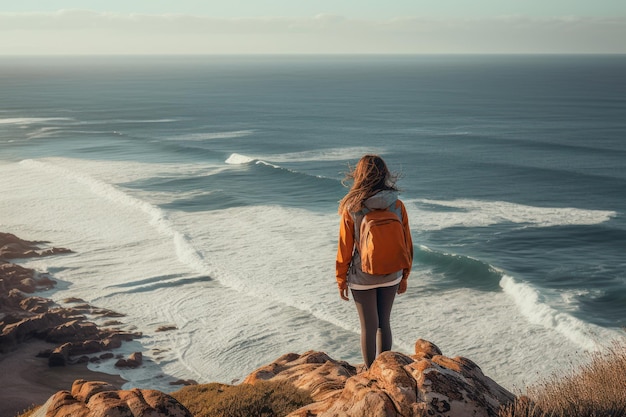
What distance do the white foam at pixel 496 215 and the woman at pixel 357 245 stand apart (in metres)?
25.8

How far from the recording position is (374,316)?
22.8 ft

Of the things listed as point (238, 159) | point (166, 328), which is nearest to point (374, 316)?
point (166, 328)

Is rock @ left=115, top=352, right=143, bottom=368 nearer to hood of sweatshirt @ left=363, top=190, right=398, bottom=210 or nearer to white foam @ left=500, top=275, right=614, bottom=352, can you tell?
white foam @ left=500, top=275, right=614, bottom=352

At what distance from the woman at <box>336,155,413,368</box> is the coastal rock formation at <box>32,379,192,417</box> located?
6.21 feet

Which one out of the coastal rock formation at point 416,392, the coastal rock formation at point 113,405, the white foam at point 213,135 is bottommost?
the white foam at point 213,135

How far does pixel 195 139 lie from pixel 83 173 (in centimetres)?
2013

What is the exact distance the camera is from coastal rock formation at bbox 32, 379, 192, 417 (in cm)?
621

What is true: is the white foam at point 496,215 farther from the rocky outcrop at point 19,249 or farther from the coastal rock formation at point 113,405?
the coastal rock formation at point 113,405

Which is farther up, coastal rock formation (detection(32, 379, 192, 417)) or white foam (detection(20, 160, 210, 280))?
coastal rock formation (detection(32, 379, 192, 417))

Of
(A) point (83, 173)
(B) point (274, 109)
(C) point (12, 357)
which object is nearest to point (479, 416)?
(C) point (12, 357)

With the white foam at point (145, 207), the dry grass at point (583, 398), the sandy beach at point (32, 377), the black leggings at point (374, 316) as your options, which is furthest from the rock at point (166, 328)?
the dry grass at point (583, 398)

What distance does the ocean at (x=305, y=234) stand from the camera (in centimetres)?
1997

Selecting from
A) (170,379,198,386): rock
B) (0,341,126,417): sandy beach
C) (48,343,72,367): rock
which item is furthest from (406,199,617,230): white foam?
(0,341,126,417): sandy beach

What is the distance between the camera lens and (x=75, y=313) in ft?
72.1
